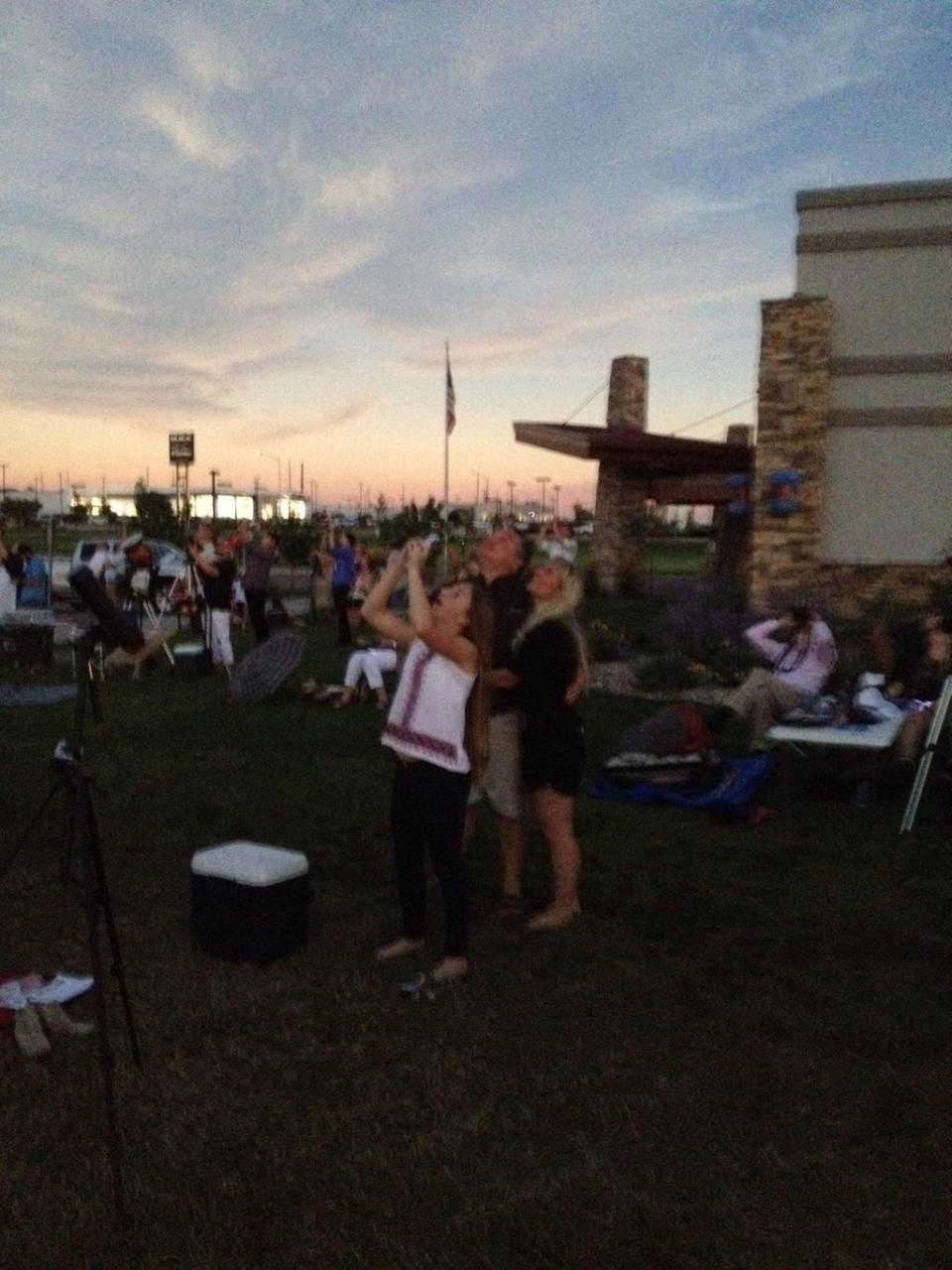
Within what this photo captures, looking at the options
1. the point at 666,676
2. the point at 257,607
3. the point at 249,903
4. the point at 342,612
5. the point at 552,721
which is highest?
the point at 552,721

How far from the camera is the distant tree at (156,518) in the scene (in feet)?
110

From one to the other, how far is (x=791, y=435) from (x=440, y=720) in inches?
519

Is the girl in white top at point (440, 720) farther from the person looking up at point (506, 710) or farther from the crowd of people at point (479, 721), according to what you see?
the person looking up at point (506, 710)

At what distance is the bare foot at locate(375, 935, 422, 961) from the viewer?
199 inches

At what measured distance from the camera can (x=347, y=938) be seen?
5.36 meters

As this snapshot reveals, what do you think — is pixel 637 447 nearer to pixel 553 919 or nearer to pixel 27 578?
pixel 27 578

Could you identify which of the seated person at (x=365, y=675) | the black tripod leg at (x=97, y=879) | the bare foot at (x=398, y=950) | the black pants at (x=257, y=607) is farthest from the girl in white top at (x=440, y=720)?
the black pants at (x=257, y=607)

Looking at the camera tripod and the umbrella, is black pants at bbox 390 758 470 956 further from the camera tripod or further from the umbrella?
the umbrella

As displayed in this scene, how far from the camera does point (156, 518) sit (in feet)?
113

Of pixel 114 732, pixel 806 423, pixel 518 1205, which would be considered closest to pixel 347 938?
pixel 518 1205

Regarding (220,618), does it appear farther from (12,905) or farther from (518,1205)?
(518,1205)

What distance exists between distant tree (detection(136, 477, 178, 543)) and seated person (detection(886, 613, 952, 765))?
2447 centimetres

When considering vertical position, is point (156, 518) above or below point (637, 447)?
below

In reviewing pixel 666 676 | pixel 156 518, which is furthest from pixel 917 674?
pixel 156 518
